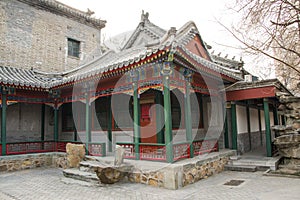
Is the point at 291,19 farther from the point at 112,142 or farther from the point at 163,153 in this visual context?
the point at 112,142

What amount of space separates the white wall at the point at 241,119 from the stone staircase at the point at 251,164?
1718 mm

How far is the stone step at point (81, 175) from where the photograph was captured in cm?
670

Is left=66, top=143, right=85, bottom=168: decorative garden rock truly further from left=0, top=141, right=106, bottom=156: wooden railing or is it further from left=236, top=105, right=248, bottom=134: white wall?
left=236, top=105, right=248, bottom=134: white wall

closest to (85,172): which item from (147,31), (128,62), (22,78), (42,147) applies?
(128,62)

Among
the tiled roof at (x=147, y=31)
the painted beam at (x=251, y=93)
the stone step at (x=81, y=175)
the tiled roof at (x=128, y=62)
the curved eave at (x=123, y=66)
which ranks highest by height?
the tiled roof at (x=147, y=31)

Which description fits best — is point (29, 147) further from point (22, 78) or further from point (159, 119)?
point (159, 119)

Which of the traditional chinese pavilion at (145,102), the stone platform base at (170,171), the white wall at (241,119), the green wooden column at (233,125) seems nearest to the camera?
the stone platform base at (170,171)

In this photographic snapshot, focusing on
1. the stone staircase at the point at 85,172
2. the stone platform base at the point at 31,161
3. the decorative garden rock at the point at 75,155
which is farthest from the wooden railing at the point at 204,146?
the stone platform base at the point at 31,161

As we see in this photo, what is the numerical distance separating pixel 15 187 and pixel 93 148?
8.80 feet

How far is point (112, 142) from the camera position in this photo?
31.9ft

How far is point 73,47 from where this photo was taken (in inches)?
577

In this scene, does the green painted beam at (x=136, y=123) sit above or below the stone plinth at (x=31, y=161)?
above

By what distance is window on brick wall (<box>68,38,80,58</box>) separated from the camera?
14438 millimetres

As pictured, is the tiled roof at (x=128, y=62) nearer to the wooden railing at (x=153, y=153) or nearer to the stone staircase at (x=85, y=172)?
the wooden railing at (x=153, y=153)
